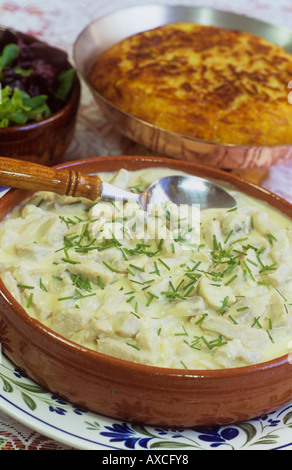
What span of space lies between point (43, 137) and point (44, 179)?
0.71m

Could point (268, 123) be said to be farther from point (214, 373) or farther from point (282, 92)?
point (214, 373)

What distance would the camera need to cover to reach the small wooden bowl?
323 centimetres

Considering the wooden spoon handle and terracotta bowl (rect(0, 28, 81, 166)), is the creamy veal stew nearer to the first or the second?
the wooden spoon handle

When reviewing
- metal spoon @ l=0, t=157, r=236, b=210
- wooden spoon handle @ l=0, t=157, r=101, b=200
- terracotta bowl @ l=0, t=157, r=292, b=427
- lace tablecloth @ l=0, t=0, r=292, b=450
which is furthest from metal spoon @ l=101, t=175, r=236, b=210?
terracotta bowl @ l=0, t=157, r=292, b=427

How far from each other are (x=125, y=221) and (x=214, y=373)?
0.90 meters

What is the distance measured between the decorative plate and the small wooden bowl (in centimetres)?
132

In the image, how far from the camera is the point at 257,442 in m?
2.21

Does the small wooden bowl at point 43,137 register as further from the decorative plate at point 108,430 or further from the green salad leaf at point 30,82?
the decorative plate at point 108,430

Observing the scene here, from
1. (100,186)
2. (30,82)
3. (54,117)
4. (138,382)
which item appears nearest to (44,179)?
(100,186)

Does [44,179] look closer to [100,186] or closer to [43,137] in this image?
[100,186]

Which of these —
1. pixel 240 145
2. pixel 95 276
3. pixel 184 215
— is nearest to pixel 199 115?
pixel 240 145

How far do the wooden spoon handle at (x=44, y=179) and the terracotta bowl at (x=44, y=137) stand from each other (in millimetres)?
527

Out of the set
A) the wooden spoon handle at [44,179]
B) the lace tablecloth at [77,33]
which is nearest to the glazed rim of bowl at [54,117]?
the lace tablecloth at [77,33]

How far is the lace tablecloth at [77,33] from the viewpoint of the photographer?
2.24 m
